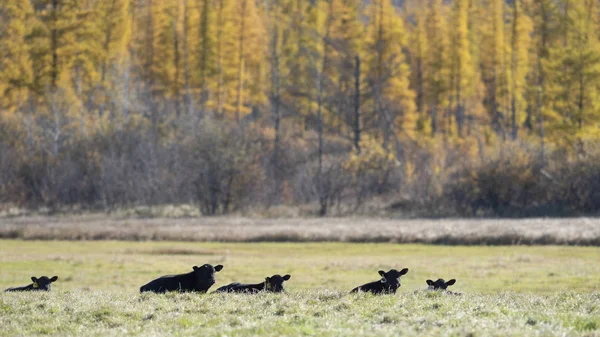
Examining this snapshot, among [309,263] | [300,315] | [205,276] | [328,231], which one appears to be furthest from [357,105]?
[300,315]

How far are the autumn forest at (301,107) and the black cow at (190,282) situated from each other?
45224mm

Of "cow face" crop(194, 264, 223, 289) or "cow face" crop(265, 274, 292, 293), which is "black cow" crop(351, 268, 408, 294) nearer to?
"cow face" crop(265, 274, 292, 293)

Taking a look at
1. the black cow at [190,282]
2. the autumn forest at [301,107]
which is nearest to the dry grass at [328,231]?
the autumn forest at [301,107]

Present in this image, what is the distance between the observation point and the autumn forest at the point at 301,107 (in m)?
63.2

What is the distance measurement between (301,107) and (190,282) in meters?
73.9

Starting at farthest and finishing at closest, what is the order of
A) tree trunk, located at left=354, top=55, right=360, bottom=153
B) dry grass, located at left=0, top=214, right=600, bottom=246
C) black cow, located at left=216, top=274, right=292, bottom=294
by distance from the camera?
tree trunk, located at left=354, top=55, right=360, bottom=153 < dry grass, located at left=0, top=214, right=600, bottom=246 < black cow, located at left=216, top=274, right=292, bottom=294

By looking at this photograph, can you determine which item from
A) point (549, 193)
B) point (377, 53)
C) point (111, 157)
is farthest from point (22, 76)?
point (549, 193)

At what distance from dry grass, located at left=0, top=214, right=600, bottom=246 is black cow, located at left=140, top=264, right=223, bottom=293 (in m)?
27.1

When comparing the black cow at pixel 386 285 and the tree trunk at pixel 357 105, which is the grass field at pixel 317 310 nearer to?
the black cow at pixel 386 285

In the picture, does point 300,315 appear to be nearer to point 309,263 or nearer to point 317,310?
point 317,310

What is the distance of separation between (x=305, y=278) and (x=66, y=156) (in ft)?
162

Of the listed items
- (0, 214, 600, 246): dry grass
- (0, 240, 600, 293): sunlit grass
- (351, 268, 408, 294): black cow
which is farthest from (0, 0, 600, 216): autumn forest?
(351, 268, 408, 294): black cow

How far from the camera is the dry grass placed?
41469 millimetres

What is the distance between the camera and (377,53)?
82625mm
